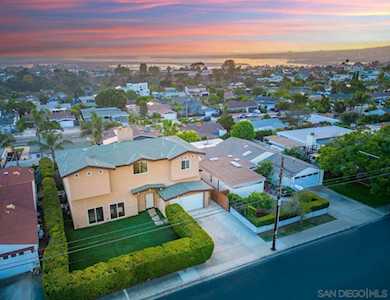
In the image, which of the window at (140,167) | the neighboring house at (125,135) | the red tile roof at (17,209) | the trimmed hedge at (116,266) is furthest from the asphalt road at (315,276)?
the neighboring house at (125,135)

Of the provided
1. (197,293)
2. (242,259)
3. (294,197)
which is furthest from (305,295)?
(294,197)

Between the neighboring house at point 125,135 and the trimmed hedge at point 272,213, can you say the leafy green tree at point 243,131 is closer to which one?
the neighboring house at point 125,135

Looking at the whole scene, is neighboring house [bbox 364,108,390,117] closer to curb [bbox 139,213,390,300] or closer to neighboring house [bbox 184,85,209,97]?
curb [bbox 139,213,390,300]

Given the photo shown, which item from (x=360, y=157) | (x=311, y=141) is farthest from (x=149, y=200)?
(x=311, y=141)

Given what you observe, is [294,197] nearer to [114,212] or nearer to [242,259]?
[242,259]

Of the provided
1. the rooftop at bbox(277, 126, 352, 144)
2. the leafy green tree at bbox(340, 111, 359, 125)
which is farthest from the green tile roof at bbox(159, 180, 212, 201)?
the leafy green tree at bbox(340, 111, 359, 125)

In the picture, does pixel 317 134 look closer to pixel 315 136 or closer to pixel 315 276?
pixel 315 136
